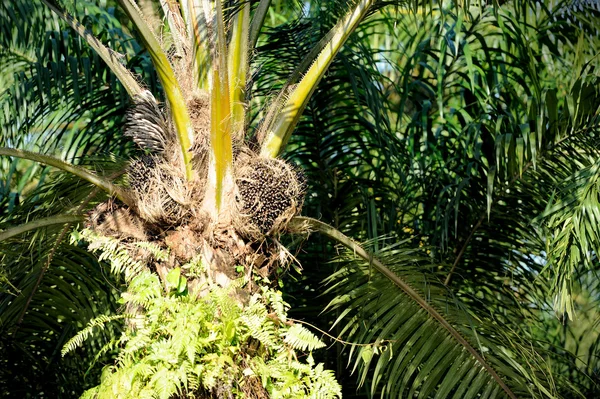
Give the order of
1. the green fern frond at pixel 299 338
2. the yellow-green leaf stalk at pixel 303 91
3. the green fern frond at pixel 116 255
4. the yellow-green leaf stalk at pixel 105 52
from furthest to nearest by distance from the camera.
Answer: the yellow-green leaf stalk at pixel 105 52 → the yellow-green leaf stalk at pixel 303 91 → the green fern frond at pixel 116 255 → the green fern frond at pixel 299 338

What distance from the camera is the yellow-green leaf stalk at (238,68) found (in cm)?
396

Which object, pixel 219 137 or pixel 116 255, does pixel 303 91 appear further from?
pixel 116 255

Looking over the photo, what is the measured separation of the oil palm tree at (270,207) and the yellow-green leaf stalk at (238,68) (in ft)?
0.03

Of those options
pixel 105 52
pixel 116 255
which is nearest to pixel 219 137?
pixel 116 255

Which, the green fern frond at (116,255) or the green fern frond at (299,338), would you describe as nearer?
the green fern frond at (299,338)

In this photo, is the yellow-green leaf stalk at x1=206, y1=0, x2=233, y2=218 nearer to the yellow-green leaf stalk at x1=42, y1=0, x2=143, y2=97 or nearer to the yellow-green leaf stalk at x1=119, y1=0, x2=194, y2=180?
the yellow-green leaf stalk at x1=119, y1=0, x2=194, y2=180

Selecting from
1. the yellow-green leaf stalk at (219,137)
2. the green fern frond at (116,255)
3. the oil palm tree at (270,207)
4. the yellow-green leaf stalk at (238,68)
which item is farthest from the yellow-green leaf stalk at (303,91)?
the green fern frond at (116,255)

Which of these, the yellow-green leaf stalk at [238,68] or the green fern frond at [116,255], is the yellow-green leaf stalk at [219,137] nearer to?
the yellow-green leaf stalk at [238,68]

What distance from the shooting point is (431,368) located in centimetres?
403

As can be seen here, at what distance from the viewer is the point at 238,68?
4.00 meters

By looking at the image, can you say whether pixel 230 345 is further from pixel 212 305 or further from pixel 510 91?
pixel 510 91

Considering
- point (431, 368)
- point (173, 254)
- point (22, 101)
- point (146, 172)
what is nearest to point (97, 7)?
point (22, 101)

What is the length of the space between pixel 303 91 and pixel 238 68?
0.34m

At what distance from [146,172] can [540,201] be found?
2510 millimetres
